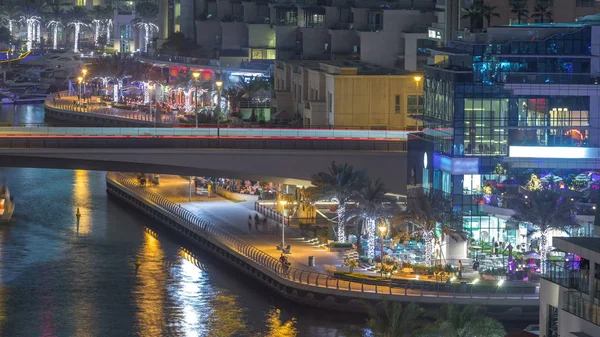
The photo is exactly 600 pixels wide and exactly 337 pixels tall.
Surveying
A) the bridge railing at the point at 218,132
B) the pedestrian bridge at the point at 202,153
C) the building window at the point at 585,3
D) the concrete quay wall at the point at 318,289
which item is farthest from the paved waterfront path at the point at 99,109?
the concrete quay wall at the point at 318,289

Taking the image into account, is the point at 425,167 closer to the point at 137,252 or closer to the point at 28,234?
the point at 137,252

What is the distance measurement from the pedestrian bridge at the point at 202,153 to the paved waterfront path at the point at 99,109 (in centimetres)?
5744

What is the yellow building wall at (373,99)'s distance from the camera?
122812 millimetres

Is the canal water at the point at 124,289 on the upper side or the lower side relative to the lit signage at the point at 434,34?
lower

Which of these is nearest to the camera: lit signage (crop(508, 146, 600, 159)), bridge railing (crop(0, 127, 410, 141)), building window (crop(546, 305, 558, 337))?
building window (crop(546, 305, 558, 337))

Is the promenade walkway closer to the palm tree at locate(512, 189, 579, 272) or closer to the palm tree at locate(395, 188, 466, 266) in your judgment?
the palm tree at locate(395, 188, 466, 266)

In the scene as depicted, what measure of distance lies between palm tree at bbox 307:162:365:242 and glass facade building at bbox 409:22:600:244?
16.4 feet

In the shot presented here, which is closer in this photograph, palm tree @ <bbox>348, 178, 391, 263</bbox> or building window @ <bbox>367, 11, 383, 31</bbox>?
palm tree @ <bbox>348, 178, 391, 263</bbox>

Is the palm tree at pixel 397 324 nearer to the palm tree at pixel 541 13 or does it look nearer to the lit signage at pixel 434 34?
the palm tree at pixel 541 13

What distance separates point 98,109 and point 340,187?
90.2 metres

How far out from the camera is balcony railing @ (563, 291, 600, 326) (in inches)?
1866

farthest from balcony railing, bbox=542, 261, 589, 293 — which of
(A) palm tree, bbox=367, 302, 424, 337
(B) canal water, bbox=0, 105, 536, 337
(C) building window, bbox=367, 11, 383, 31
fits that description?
(C) building window, bbox=367, 11, 383, 31

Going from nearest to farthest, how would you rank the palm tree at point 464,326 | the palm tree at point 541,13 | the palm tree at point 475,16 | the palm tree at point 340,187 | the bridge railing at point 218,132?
1. the palm tree at point 464,326
2. the palm tree at point 340,187
3. the bridge railing at point 218,132
4. the palm tree at point 541,13
5. the palm tree at point 475,16

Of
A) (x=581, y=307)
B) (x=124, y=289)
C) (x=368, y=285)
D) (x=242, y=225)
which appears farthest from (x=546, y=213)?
(x=581, y=307)
